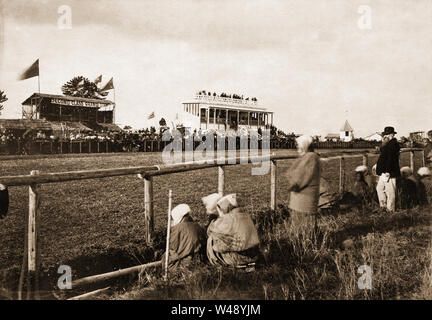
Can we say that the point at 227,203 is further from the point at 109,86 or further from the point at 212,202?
the point at 109,86

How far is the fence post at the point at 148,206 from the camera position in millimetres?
5608

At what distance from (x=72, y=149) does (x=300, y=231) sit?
71.7 feet

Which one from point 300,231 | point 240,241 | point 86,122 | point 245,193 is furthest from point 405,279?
point 86,122

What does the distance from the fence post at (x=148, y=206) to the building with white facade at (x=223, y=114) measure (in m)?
29.4

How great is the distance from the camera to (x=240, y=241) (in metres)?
4.43

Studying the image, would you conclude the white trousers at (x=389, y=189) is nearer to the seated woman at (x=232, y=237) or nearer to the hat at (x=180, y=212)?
the seated woman at (x=232, y=237)

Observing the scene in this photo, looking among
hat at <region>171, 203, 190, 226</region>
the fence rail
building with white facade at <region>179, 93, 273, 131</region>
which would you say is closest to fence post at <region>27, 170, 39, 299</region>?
hat at <region>171, 203, 190, 226</region>

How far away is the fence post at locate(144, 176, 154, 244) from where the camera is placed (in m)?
5.61

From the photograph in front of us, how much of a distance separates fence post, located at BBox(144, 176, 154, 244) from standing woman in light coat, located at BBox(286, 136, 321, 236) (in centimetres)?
184

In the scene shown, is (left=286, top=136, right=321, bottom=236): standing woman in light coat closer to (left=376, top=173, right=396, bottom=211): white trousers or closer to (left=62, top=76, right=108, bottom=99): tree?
(left=376, top=173, right=396, bottom=211): white trousers

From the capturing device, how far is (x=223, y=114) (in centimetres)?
4978

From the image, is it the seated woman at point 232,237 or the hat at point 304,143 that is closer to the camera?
the seated woman at point 232,237

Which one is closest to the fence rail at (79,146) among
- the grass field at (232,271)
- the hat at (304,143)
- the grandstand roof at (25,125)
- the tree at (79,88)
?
the grandstand roof at (25,125)
